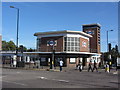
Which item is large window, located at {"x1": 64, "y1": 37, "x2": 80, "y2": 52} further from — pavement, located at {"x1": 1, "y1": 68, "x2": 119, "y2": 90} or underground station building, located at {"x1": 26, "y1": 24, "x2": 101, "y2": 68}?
pavement, located at {"x1": 1, "y1": 68, "x2": 119, "y2": 90}

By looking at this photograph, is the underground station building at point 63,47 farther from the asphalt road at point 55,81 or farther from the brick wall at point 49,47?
the asphalt road at point 55,81

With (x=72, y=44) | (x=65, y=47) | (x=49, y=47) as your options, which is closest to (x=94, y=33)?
(x=72, y=44)

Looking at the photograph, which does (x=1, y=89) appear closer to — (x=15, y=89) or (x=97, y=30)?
(x=15, y=89)

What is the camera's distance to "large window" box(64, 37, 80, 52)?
4559cm

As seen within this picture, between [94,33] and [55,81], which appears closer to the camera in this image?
[55,81]

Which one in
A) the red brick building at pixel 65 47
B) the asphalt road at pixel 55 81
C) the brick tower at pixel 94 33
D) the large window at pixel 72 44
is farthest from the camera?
the brick tower at pixel 94 33

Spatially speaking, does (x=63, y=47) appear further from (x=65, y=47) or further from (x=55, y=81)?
(x=55, y=81)

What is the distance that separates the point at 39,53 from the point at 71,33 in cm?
880

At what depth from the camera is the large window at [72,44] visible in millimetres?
45594

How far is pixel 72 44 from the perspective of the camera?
46.0m

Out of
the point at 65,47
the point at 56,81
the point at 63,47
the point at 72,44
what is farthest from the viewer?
the point at 72,44

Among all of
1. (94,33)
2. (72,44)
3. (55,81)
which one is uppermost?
(94,33)

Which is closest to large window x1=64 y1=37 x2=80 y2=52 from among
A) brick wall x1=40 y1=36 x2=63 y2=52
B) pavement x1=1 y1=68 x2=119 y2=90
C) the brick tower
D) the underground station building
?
the underground station building

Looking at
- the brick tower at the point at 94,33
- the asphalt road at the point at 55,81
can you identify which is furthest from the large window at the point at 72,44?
the asphalt road at the point at 55,81
